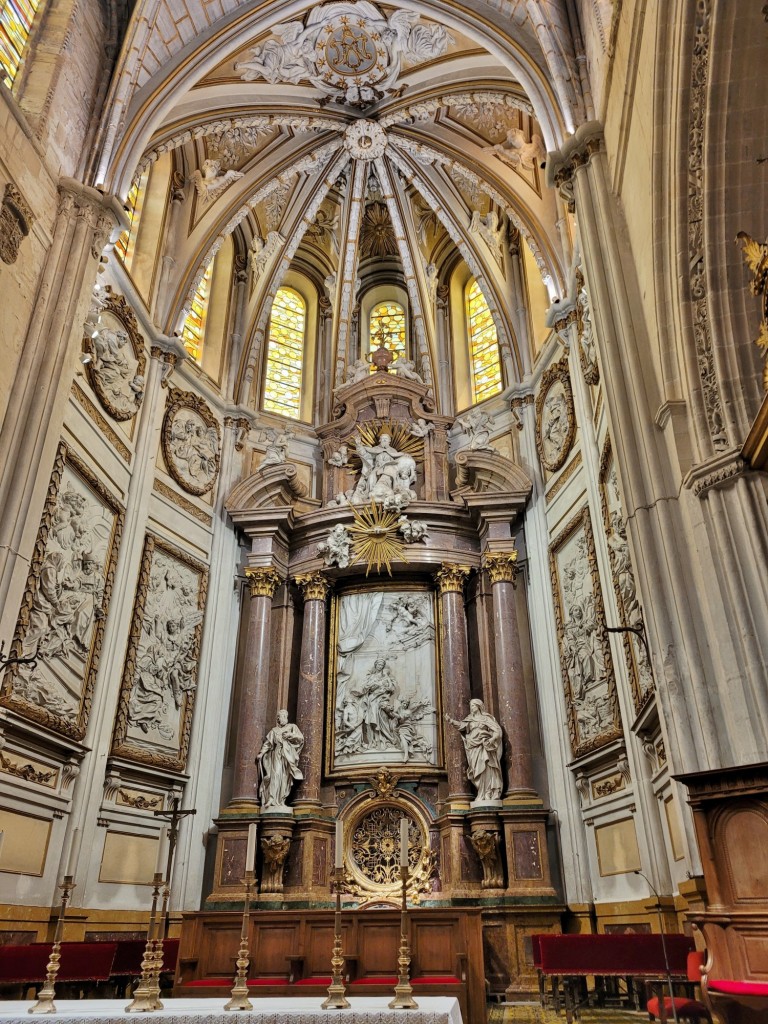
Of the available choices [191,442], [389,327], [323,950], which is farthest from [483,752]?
[389,327]

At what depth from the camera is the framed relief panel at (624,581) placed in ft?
30.6

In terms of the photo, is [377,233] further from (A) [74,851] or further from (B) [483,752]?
(A) [74,851]

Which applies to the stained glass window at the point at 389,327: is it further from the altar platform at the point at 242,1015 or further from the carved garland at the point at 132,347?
→ the altar platform at the point at 242,1015

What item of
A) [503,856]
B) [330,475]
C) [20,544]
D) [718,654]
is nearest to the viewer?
[718,654]

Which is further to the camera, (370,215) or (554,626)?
(370,215)

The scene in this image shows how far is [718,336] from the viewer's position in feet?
25.5

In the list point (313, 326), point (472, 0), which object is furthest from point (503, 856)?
point (472, 0)

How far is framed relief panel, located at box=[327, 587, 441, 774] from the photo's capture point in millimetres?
13828

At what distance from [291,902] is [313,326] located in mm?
12562

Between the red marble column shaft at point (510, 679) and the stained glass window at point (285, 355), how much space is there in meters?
6.19

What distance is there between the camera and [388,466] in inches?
640

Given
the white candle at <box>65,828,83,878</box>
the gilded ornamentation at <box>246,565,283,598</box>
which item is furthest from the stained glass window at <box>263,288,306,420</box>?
the white candle at <box>65,828,83,878</box>

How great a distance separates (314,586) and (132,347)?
5353 millimetres

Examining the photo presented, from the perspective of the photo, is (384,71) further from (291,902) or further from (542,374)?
(291,902)
